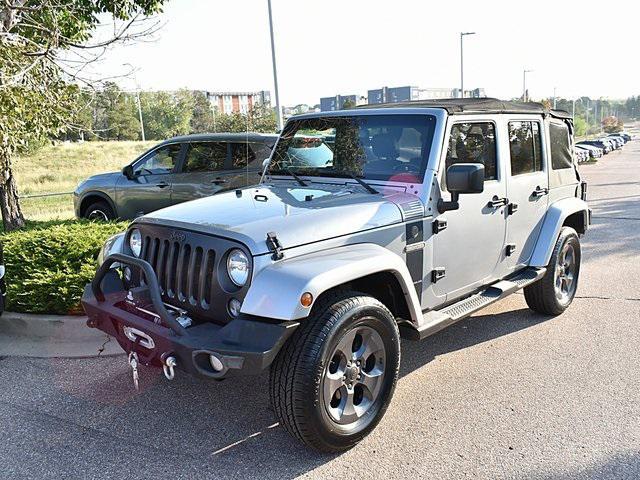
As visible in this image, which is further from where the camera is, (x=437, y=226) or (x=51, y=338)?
(x=51, y=338)

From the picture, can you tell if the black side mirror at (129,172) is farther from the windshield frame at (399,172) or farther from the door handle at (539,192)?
the door handle at (539,192)

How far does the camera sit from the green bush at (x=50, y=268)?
16.6 ft

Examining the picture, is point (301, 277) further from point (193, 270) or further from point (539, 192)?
point (539, 192)

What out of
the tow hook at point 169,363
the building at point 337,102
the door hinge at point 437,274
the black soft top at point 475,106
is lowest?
the tow hook at point 169,363

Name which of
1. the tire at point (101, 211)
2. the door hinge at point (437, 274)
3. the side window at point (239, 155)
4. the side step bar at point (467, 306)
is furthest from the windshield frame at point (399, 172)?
the tire at point (101, 211)

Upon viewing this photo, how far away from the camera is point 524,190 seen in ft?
15.8

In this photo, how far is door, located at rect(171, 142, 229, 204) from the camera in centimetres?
859

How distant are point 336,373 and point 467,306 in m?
1.40

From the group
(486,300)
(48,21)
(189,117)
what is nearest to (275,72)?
(48,21)

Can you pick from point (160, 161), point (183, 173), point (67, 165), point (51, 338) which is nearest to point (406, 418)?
point (51, 338)

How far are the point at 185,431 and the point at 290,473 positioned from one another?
794mm

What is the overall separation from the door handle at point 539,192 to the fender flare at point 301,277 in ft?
7.30

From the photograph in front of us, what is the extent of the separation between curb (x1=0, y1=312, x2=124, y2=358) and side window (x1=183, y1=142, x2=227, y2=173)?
4096 mm

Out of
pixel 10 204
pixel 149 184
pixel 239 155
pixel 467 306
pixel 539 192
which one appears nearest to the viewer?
pixel 467 306
